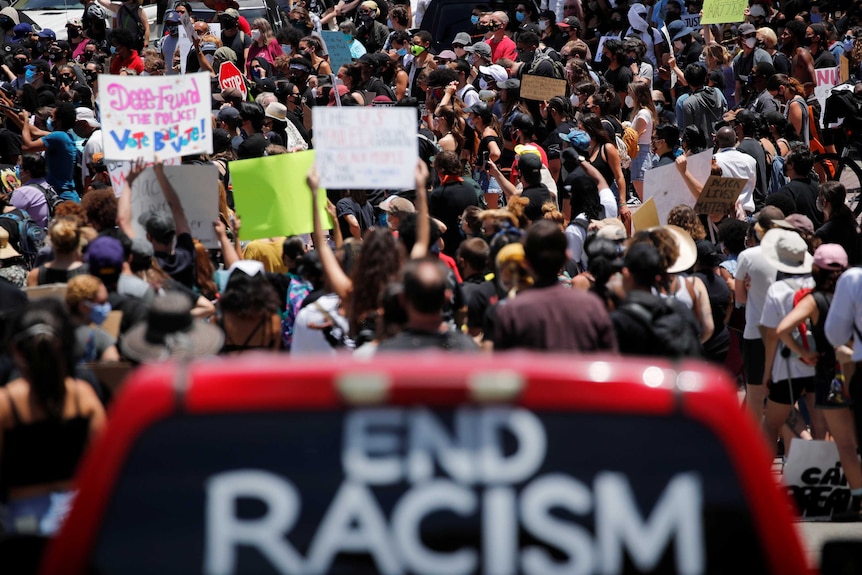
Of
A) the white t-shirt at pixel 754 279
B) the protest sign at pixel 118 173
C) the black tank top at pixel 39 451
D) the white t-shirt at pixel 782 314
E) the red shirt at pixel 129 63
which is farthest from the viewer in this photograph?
the red shirt at pixel 129 63

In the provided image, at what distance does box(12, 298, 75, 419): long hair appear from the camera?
4293 mm

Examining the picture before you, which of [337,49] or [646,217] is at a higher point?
[337,49]

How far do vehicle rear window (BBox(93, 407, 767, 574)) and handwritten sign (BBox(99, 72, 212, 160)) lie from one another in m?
6.34

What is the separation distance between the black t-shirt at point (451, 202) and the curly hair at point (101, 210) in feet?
8.28

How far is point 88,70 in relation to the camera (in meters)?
18.5

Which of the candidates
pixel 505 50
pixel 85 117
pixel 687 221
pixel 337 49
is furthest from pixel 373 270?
pixel 505 50

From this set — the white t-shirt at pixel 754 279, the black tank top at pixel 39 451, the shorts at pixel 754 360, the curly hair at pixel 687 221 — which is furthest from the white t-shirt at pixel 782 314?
the black tank top at pixel 39 451

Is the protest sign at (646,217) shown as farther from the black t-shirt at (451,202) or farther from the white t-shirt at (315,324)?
the white t-shirt at (315,324)

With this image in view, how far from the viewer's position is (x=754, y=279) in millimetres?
8016

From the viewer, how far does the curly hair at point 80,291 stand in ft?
19.5

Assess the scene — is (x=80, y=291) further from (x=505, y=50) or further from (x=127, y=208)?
(x=505, y=50)

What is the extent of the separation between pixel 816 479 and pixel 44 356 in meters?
4.83

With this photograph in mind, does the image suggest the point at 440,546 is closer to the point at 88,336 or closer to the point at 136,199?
the point at 88,336

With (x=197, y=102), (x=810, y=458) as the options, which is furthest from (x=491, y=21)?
(x=810, y=458)
